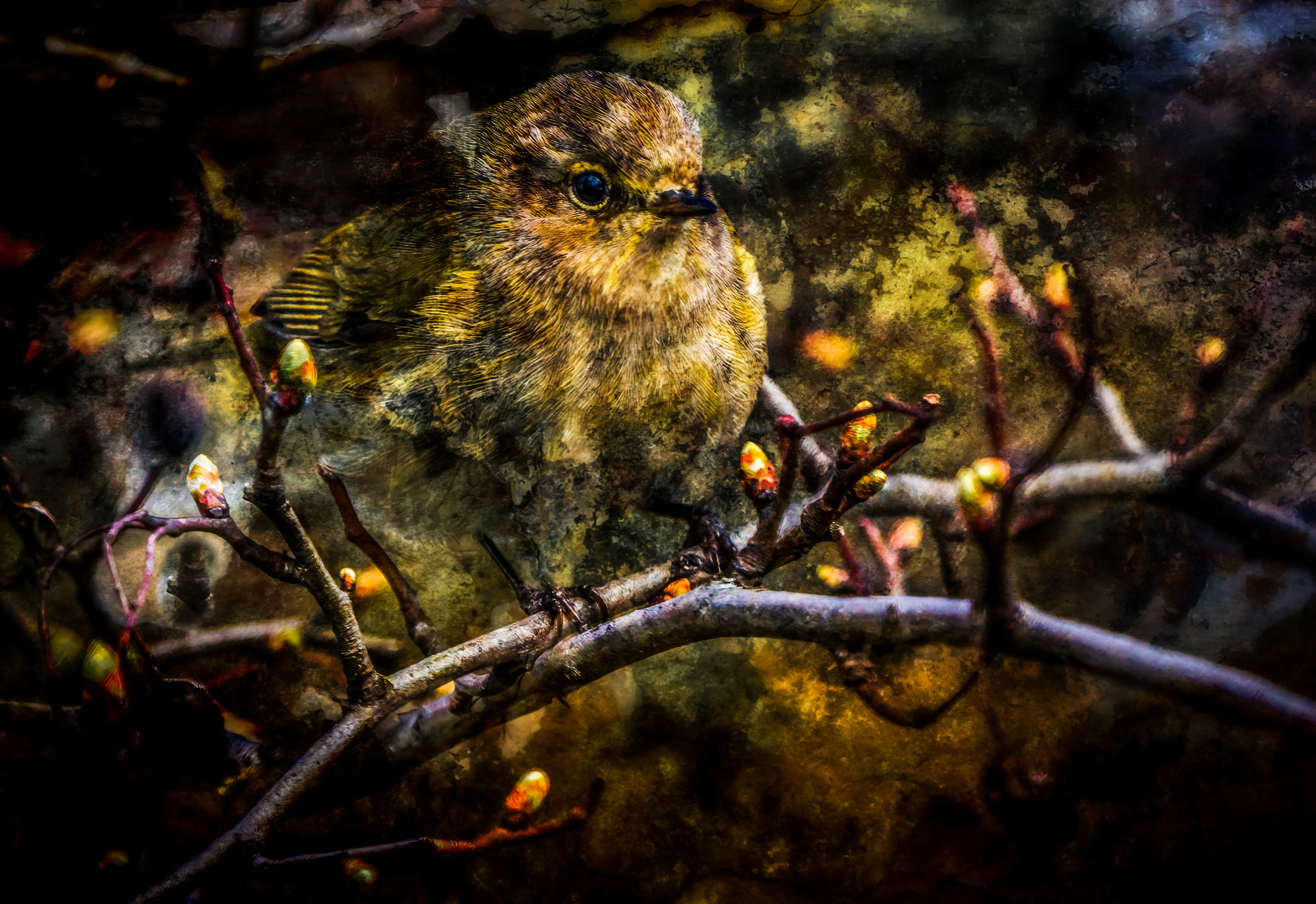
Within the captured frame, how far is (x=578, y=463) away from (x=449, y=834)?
71cm

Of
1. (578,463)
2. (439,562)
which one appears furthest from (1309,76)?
(439,562)

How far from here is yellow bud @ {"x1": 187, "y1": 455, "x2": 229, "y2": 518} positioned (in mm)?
1216

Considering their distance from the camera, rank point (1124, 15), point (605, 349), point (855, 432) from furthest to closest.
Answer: point (1124, 15) < point (605, 349) < point (855, 432)

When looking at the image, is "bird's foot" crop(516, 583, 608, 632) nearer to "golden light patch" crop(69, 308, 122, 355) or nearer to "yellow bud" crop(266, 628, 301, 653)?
"yellow bud" crop(266, 628, 301, 653)

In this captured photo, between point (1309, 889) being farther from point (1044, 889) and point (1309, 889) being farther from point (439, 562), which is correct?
point (439, 562)

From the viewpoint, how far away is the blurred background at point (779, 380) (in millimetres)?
1468

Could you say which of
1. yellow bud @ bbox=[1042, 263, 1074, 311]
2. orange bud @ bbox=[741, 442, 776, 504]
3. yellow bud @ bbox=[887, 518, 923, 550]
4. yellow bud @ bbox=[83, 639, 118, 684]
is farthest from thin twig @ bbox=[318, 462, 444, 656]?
yellow bud @ bbox=[1042, 263, 1074, 311]

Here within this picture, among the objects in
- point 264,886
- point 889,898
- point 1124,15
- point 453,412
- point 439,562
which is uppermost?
point 1124,15

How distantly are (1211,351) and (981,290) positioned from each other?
43 centimetres

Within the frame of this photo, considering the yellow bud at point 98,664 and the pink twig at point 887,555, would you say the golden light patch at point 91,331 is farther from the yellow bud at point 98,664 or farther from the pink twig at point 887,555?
the pink twig at point 887,555

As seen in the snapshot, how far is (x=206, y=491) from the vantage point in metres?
1.22

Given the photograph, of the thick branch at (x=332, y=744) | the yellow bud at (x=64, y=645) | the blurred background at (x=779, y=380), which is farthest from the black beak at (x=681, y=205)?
the yellow bud at (x=64, y=645)

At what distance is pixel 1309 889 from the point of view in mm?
1416

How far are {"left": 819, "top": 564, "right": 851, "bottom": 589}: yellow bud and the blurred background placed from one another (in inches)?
0.6
